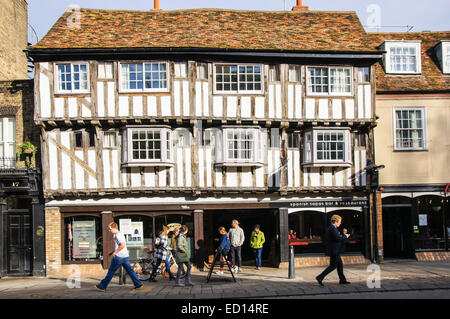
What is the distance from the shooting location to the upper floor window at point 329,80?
16.6m

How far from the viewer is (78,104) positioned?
15.7 m

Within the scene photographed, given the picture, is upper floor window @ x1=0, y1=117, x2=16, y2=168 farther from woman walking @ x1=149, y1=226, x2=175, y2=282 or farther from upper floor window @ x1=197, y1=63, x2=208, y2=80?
upper floor window @ x1=197, y1=63, x2=208, y2=80

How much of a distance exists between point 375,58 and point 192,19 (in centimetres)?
714

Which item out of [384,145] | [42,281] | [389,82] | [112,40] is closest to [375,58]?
[389,82]

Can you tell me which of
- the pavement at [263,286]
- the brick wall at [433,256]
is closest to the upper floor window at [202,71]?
the pavement at [263,286]

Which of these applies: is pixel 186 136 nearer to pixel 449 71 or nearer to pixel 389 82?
pixel 389 82

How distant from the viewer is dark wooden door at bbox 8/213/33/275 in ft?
52.9

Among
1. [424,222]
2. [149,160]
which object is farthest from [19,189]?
[424,222]

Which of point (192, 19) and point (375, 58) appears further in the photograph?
point (192, 19)

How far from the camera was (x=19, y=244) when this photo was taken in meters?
16.2

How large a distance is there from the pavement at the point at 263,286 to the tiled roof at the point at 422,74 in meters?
6.77

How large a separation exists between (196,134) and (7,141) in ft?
22.4

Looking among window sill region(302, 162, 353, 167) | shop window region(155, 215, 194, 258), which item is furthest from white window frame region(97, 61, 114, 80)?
window sill region(302, 162, 353, 167)

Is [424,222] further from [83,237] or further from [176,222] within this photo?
[83,237]
